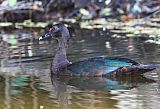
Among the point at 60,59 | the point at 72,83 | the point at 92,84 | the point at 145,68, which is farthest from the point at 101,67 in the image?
the point at 60,59

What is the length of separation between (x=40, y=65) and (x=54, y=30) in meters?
0.80

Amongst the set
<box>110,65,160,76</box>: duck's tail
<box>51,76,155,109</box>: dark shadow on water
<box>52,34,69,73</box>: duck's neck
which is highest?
<box>52,34,69,73</box>: duck's neck

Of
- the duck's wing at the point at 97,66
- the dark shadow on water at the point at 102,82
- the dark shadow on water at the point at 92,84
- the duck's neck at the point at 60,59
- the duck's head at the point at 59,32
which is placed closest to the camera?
the dark shadow on water at the point at 92,84

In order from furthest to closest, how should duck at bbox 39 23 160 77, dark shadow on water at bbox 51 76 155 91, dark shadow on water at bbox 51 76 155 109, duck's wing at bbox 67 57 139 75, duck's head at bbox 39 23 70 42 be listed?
duck's head at bbox 39 23 70 42 < duck's wing at bbox 67 57 139 75 < duck at bbox 39 23 160 77 < dark shadow on water at bbox 51 76 155 91 < dark shadow on water at bbox 51 76 155 109

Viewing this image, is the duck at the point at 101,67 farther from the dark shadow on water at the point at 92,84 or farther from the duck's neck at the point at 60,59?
the dark shadow on water at the point at 92,84

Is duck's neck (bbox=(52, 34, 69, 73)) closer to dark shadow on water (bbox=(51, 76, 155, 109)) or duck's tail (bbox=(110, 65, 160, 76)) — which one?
dark shadow on water (bbox=(51, 76, 155, 109))

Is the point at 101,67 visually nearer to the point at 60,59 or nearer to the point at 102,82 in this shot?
the point at 102,82

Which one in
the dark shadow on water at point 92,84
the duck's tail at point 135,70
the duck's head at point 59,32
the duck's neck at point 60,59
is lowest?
the dark shadow on water at point 92,84

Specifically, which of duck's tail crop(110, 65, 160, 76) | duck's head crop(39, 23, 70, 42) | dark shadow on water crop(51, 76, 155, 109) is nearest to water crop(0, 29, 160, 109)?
dark shadow on water crop(51, 76, 155, 109)

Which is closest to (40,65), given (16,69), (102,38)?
(16,69)

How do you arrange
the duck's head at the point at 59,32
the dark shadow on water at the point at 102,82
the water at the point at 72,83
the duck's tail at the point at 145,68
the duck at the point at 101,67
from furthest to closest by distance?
the duck's head at the point at 59,32 → the duck at the point at 101,67 → the duck's tail at the point at 145,68 → the dark shadow on water at the point at 102,82 → the water at the point at 72,83

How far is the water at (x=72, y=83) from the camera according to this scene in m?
7.56

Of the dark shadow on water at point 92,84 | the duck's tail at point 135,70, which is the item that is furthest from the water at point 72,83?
the duck's tail at point 135,70

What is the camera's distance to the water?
7559 millimetres
